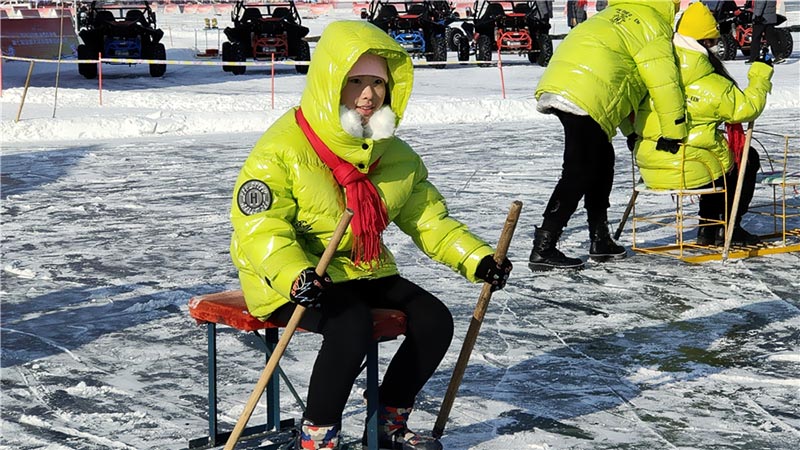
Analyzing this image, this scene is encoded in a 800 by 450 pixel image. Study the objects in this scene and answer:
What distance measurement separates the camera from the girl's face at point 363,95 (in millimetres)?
3609

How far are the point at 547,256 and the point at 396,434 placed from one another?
125 inches

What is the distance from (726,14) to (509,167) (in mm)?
14887

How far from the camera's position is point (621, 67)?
20.9 feet

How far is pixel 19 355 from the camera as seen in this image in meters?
5.12

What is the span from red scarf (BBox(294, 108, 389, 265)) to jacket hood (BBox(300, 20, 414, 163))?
3 cm

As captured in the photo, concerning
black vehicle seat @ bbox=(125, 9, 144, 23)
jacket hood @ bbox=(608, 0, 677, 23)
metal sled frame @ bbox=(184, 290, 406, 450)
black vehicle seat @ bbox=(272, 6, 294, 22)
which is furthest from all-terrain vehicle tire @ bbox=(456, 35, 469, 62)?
metal sled frame @ bbox=(184, 290, 406, 450)

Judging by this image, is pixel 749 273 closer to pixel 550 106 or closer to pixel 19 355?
pixel 550 106

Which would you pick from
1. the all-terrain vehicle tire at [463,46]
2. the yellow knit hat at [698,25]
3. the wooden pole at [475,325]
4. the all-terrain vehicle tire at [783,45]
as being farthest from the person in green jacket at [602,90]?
Result: the all-terrain vehicle tire at [783,45]

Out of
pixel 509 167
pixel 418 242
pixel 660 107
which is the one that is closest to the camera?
pixel 418 242

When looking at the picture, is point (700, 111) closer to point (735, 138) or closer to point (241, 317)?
point (735, 138)

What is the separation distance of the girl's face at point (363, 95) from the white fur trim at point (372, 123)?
2 centimetres

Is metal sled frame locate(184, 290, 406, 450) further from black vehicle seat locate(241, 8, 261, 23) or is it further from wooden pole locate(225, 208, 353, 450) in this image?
black vehicle seat locate(241, 8, 261, 23)

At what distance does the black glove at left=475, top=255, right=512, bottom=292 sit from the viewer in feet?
12.0

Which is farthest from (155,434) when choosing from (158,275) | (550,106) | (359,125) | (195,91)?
(195,91)
